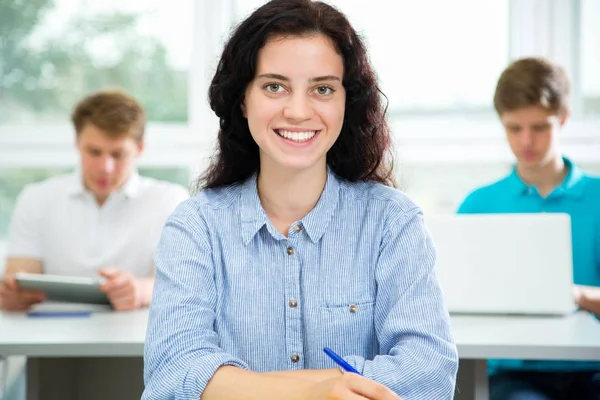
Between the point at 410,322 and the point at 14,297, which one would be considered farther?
the point at 14,297

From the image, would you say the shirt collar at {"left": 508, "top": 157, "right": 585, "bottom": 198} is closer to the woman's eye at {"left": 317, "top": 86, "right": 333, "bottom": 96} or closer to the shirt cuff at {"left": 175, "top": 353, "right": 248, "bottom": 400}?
the woman's eye at {"left": 317, "top": 86, "right": 333, "bottom": 96}

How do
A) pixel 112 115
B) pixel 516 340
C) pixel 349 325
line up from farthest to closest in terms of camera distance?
1. pixel 112 115
2. pixel 516 340
3. pixel 349 325

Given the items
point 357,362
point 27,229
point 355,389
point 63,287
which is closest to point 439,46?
point 27,229

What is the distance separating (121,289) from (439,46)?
7.47 ft

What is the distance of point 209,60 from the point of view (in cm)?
403

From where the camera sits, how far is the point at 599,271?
8.44 ft

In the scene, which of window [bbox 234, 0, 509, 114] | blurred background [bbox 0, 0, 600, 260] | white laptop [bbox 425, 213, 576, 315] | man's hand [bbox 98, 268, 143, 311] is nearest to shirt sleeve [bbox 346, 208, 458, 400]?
white laptop [bbox 425, 213, 576, 315]

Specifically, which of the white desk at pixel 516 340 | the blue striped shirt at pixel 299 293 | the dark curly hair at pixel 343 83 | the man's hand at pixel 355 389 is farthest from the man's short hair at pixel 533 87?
the man's hand at pixel 355 389

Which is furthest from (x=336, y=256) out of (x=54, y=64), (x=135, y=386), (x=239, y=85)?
(x=54, y=64)

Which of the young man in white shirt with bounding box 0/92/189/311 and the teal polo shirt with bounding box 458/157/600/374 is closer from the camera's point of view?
the teal polo shirt with bounding box 458/157/600/374

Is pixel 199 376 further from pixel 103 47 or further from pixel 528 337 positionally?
pixel 103 47

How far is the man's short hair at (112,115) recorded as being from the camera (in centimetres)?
284

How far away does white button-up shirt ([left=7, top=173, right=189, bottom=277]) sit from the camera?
2889 millimetres

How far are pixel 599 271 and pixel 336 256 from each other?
1.40 meters
